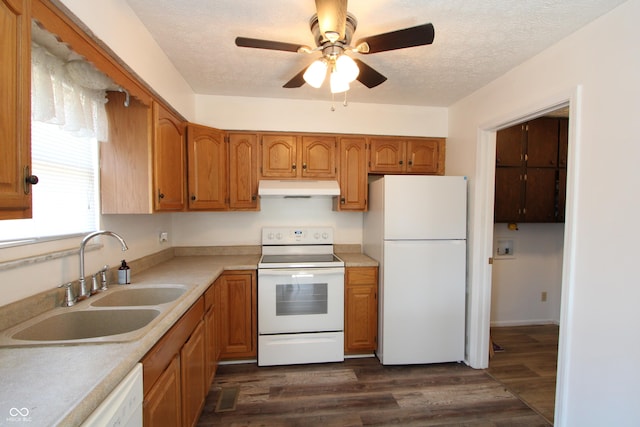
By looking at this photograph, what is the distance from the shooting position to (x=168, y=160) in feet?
6.55

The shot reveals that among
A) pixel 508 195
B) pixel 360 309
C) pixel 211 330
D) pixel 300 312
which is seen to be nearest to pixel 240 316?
pixel 211 330

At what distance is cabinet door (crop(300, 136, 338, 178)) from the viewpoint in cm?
274

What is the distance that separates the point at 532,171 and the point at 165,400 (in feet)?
12.3

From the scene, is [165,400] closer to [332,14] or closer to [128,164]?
[128,164]

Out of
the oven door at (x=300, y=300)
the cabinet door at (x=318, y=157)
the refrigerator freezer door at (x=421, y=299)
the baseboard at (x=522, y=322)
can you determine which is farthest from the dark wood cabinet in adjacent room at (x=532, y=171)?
the oven door at (x=300, y=300)

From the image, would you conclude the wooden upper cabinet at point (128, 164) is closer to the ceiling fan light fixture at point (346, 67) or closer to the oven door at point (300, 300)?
the oven door at point (300, 300)

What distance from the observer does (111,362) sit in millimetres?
878

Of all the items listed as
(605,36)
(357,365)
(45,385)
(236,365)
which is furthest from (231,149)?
→ (605,36)

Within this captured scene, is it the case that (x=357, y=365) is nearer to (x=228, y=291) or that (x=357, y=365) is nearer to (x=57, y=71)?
(x=228, y=291)

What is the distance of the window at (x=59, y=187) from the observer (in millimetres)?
1295

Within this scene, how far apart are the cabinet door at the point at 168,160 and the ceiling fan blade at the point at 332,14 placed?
4.13 feet

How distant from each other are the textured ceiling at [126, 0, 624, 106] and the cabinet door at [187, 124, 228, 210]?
45 centimetres

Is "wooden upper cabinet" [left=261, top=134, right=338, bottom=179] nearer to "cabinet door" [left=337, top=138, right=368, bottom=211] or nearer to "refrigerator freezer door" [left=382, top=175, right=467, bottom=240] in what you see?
"cabinet door" [left=337, top=138, right=368, bottom=211]

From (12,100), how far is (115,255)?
130 centimetres
